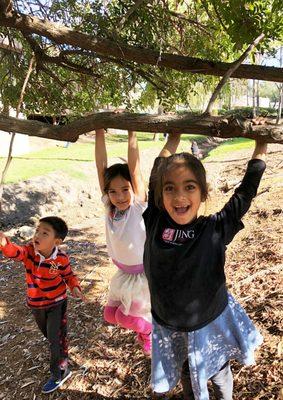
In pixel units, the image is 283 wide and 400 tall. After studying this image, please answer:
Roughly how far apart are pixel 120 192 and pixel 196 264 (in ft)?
3.57

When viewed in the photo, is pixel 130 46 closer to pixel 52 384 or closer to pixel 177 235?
pixel 177 235

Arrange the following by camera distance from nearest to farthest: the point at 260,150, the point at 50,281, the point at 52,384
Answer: the point at 260,150 < the point at 50,281 < the point at 52,384

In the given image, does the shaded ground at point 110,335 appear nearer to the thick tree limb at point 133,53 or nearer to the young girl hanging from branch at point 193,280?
the young girl hanging from branch at point 193,280

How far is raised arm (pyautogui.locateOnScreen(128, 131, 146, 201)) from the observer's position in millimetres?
3002

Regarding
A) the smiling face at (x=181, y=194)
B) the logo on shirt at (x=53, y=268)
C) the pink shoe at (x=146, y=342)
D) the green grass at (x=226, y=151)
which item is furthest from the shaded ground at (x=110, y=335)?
the green grass at (x=226, y=151)

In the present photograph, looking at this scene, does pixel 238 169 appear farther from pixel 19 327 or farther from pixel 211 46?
pixel 19 327

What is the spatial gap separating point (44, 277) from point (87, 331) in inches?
54.6

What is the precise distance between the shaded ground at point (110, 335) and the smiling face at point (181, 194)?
144 cm

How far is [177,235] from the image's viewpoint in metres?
2.29

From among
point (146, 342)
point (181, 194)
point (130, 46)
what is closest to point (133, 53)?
point (130, 46)

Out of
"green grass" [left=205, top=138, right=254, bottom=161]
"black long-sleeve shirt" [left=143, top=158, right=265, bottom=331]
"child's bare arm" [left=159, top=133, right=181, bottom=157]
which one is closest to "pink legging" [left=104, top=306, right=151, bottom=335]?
"black long-sleeve shirt" [left=143, top=158, right=265, bottom=331]

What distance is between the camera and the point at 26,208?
1065 centimetres

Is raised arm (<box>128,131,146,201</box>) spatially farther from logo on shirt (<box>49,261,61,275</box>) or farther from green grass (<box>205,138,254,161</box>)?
green grass (<box>205,138,254,161</box>)

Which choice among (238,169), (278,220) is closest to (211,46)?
(278,220)
